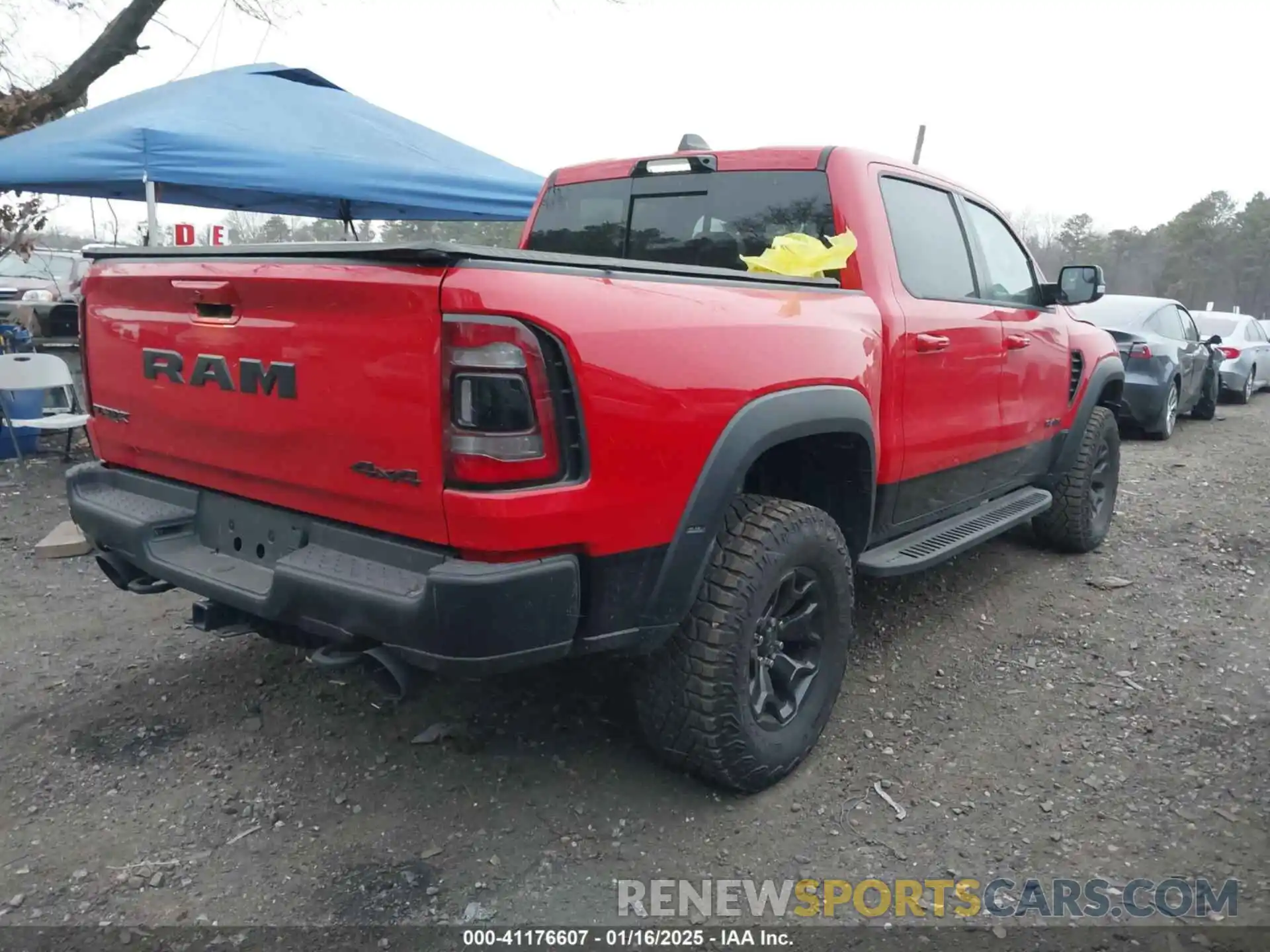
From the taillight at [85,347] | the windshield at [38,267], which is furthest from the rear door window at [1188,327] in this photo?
the windshield at [38,267]

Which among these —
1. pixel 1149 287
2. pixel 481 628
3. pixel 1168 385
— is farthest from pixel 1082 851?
pixel 1149 287

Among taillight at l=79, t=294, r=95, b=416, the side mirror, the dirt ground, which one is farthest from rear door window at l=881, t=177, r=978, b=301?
taillight at l=79, t=294, r=95, b=416

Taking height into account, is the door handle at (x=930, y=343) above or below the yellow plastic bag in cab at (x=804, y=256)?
below

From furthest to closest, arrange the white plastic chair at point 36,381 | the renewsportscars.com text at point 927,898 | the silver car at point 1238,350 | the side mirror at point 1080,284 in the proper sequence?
the silver car at point 1238,350
the white plastic chair at point 36,381
the side mirror at point 1080,284
the renewsportscars.com text at point 927,898

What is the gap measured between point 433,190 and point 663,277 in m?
5.56

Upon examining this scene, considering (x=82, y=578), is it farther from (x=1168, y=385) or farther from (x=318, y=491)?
(x=1168, y=385)

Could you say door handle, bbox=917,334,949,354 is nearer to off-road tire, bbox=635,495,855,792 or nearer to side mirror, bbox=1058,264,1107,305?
off-road tire, bbox=635,495,855,792

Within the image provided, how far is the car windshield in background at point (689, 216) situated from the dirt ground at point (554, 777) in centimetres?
167

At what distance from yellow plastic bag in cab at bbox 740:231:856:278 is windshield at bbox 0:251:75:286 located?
17882mm

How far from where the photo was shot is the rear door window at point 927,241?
3.34 m

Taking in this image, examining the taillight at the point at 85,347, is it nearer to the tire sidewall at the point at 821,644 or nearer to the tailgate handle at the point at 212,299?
the tailgate handle at the point at 212,299

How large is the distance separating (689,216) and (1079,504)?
2867 mm

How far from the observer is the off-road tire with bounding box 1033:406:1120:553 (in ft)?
16.1

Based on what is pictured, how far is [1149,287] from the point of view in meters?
39.7
